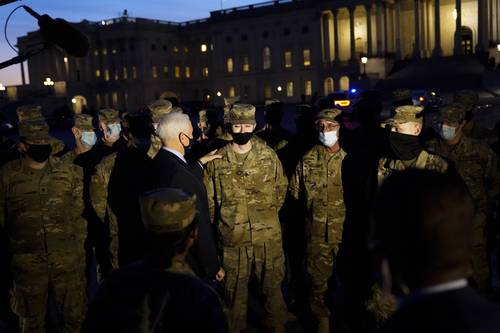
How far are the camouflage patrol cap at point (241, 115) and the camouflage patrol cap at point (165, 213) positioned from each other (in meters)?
2.65

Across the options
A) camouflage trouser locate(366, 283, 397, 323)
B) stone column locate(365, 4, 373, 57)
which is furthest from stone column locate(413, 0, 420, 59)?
camouflage trouser locate(366, 283, 397, 323)

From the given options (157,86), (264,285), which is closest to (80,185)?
(264,285)

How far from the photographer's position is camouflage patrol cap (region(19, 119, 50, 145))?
4992mm

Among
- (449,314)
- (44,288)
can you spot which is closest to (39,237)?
(44,288)

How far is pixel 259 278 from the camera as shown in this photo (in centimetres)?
549

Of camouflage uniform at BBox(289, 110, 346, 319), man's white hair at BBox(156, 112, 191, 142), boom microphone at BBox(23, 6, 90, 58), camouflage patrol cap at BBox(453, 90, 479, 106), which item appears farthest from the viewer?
camouflage patrol cap at BBox(453, 90, 479, 106)

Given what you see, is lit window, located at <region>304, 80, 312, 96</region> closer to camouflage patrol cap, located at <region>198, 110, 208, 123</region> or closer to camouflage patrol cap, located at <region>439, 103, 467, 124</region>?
camouflage patrol cap, located at <region>198, 110, 208, 123</region>

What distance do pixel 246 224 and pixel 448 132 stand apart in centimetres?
258

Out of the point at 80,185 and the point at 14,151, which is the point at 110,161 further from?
the point at 14,151

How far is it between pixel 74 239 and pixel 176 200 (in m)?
2.89

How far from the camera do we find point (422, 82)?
1815 inches

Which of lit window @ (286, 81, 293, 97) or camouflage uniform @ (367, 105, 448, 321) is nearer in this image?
camouflage uniform @ (367, 105, 448, 321)

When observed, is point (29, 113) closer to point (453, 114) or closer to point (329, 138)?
point (329, 138)

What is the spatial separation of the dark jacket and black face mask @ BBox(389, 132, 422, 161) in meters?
3.01
